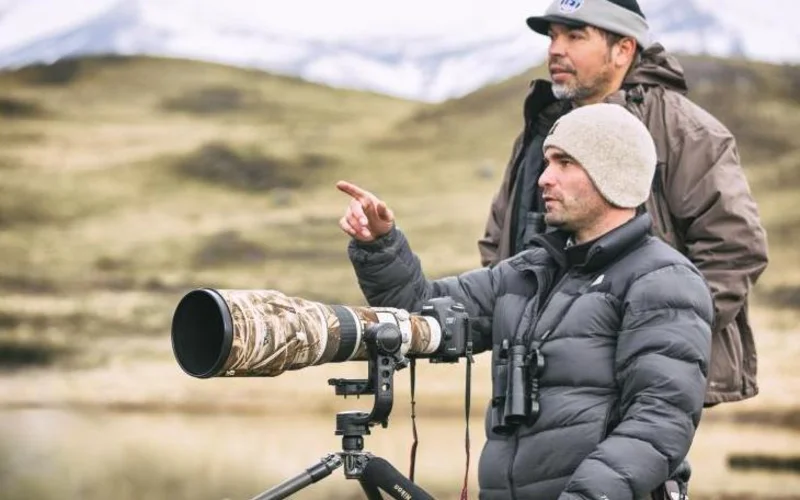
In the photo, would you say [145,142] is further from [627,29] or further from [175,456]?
[627,29]

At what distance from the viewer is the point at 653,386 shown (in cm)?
372

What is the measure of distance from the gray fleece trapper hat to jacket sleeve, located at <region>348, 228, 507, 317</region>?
1024mm

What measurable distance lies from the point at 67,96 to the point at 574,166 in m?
22.8

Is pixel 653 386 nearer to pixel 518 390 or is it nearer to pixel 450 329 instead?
pixel 518 390

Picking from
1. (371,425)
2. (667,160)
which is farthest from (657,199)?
(371,425)

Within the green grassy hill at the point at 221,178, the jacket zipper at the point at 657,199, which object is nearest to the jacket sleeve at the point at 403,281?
the jacket zipper at the point at 657,199

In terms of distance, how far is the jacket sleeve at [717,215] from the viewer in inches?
189

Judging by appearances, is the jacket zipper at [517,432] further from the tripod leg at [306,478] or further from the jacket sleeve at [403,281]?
the tripod leg at [306,478]

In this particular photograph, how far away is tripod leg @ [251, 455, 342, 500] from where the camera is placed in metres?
4.02

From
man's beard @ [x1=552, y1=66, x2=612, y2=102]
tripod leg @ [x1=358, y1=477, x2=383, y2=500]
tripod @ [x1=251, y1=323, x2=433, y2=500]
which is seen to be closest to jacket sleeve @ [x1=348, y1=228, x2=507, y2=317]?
tripod @ [x1=251, y1=323, x2=433, y2=500]

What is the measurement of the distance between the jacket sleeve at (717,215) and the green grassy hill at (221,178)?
15480 millimetres

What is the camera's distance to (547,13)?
504 cm

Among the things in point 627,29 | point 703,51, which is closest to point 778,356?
point 703,51

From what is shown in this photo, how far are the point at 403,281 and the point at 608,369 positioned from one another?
65 centimetres
